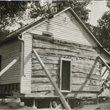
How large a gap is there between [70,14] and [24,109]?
25.1ft

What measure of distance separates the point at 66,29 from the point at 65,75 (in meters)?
3.18

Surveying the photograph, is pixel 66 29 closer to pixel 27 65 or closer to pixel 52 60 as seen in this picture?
pixel 52 60

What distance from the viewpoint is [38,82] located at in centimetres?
1382

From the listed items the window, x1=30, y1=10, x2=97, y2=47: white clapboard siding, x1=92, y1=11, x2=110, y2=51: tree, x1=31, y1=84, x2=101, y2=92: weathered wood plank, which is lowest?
x1=31, y1=84, x2=101, y2=92: weathered wood plank

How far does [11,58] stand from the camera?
14688 mm

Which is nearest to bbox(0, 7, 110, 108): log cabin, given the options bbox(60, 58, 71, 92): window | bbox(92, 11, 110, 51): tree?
bbox(60, 58, 71, 92): window

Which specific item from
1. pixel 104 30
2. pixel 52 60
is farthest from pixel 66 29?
pixel 104 30

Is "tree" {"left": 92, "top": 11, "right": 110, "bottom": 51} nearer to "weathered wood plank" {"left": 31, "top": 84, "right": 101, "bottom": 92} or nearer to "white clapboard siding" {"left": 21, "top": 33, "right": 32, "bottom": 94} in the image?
"weathered wood plank" {"left": 31, "top": 84, "right": 101, "bottom": 92}

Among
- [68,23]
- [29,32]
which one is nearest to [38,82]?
[29,32]

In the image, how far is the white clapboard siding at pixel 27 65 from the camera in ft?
43.5

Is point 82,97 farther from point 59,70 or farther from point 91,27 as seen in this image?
point 91,27

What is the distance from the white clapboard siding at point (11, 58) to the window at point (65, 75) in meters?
2.88

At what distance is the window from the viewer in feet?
49.4

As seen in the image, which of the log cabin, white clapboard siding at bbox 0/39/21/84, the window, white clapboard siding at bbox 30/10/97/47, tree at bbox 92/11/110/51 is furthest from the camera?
tree at bbox 92/11/110/51
